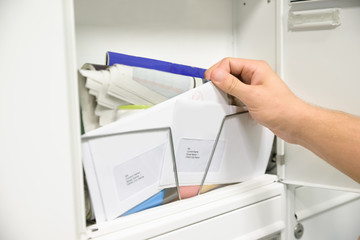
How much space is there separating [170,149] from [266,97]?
0.73ft

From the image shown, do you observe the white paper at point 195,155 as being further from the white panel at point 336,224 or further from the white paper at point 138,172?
the white panel at point 336,224

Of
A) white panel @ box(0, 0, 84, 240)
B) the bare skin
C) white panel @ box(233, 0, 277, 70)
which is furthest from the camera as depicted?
white panel @ box(233, 0, 277, 70)

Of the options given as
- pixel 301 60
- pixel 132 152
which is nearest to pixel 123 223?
pixel 132 152

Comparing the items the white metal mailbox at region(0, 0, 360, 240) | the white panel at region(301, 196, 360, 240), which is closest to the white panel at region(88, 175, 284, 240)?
the white metal mailbox at region(0, 0, 360, 240)

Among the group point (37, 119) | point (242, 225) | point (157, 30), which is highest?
point (157, 30)

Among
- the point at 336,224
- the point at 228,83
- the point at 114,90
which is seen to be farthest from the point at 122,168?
the point at 336,224

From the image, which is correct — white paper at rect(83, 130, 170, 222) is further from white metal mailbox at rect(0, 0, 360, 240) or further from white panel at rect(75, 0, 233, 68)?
white panel at rect(75, 0, 233, 68)

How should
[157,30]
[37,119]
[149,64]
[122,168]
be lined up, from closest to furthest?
[37,119], [122,168], [149,64], [157,30]

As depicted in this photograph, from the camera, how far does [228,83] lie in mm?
669

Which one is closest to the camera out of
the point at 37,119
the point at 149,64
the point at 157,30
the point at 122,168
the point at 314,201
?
the point at 37,119

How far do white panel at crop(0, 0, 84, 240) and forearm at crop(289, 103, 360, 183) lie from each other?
17.4 inches

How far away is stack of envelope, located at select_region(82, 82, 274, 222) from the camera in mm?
558

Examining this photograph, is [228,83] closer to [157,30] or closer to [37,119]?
[157,30]

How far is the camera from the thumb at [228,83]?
2.20 ft
